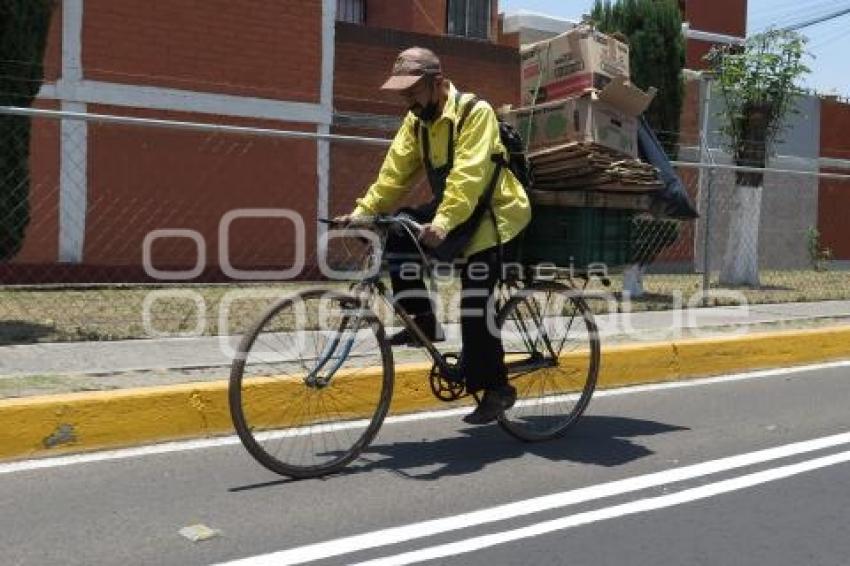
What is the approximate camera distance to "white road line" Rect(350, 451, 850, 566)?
389 cm

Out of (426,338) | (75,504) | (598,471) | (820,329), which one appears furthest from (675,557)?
(820,329)

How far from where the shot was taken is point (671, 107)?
16.0m

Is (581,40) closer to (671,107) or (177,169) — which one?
(177,169)

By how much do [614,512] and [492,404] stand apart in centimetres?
94

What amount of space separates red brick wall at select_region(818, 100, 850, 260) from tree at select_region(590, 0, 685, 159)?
630 cm

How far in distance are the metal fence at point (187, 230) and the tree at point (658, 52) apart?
1379 millimetres

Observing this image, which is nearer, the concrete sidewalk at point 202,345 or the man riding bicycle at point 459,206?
the man riding bicycle at point 459,206

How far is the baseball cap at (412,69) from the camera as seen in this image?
4.77 m

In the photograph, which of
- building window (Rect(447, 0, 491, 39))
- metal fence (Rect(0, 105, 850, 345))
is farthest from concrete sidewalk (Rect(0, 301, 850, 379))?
building window (Rect(447, 0, 491, 39))

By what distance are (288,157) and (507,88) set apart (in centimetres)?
450

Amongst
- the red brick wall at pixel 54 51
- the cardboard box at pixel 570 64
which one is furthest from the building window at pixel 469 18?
the cardboard box at pixel 570 64

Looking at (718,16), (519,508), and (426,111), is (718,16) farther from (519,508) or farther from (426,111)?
(519,508)

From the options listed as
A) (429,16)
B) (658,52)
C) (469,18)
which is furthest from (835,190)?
(429,16)

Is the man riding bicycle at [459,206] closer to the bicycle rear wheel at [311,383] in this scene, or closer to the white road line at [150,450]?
the bicycle rear wheel at [311,383]
